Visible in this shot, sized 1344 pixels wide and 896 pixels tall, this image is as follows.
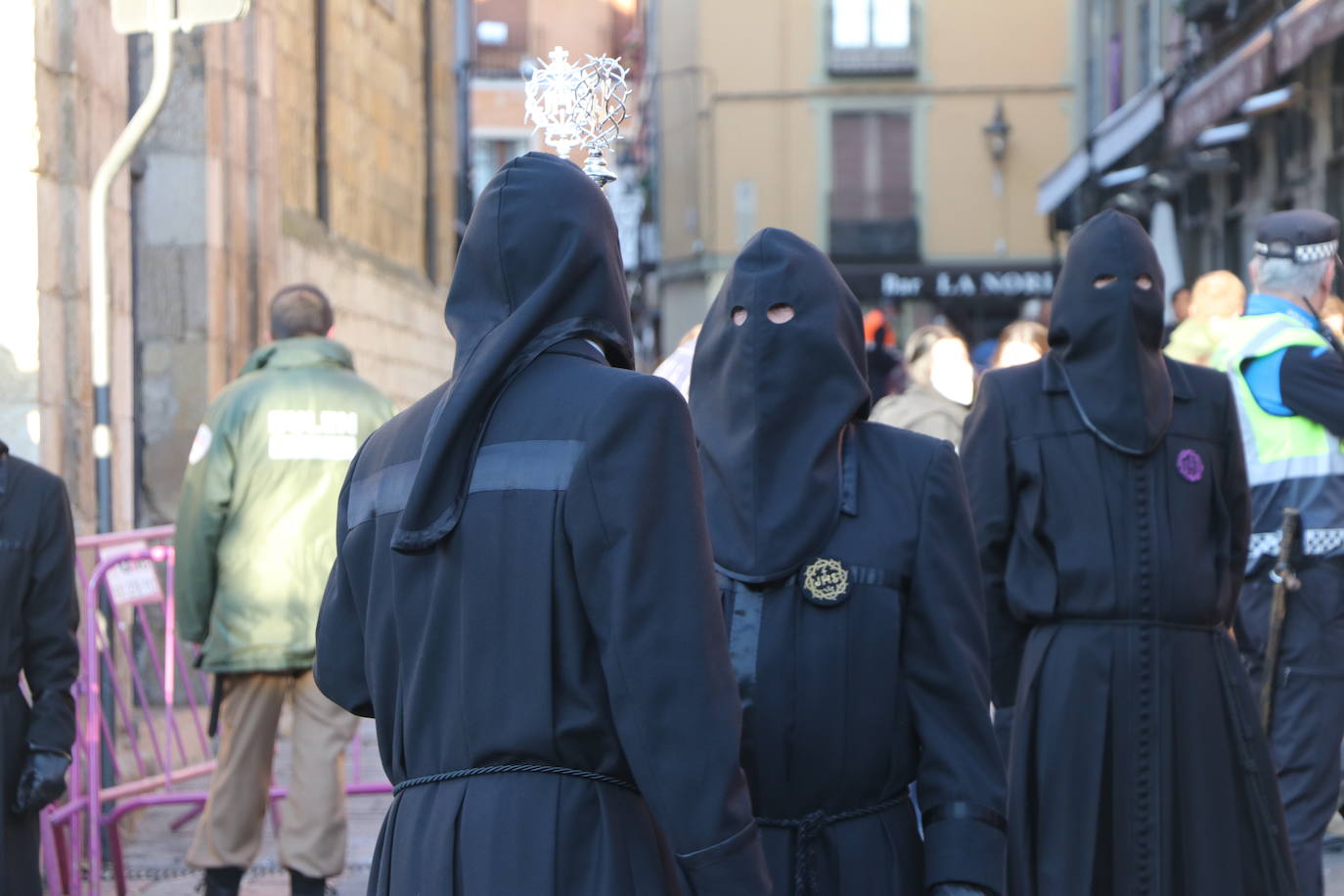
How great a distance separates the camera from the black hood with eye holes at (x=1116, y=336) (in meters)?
4.89

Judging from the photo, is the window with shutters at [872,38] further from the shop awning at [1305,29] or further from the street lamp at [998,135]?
the shop awning at [1305,29]

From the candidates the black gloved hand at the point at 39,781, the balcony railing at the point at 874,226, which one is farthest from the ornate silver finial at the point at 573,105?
the balcony railing at the point at 874,226

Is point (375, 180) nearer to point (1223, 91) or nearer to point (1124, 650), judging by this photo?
point (1223, 91)

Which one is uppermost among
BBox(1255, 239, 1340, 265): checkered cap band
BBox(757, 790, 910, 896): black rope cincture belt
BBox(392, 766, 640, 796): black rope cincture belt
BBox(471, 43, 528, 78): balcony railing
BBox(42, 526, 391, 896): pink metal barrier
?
BBox(471, 43, 528, 78): balcony railing

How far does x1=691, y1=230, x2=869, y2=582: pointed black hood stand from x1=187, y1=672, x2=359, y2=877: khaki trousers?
3446mm

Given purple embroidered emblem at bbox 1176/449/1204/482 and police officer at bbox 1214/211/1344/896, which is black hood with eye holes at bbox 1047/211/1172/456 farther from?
police officer at bbox 1214/211/1344/896

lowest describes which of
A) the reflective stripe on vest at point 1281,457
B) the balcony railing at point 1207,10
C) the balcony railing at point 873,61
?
the reflective stripe on vest at point 1281,457

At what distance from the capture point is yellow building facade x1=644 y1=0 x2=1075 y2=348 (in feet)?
127

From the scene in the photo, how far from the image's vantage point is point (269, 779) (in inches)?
278

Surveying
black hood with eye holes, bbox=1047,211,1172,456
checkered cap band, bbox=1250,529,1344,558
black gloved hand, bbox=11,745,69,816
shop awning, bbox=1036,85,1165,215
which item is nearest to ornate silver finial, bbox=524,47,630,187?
black hood with eye holes, bbox=1047,211,1172,456

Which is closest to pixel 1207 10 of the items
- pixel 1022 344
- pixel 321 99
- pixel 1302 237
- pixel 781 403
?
pixel 321 99

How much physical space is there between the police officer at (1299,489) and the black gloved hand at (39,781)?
3201 mm

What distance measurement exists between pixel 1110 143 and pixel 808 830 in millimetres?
16337

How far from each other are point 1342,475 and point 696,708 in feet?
12.6
